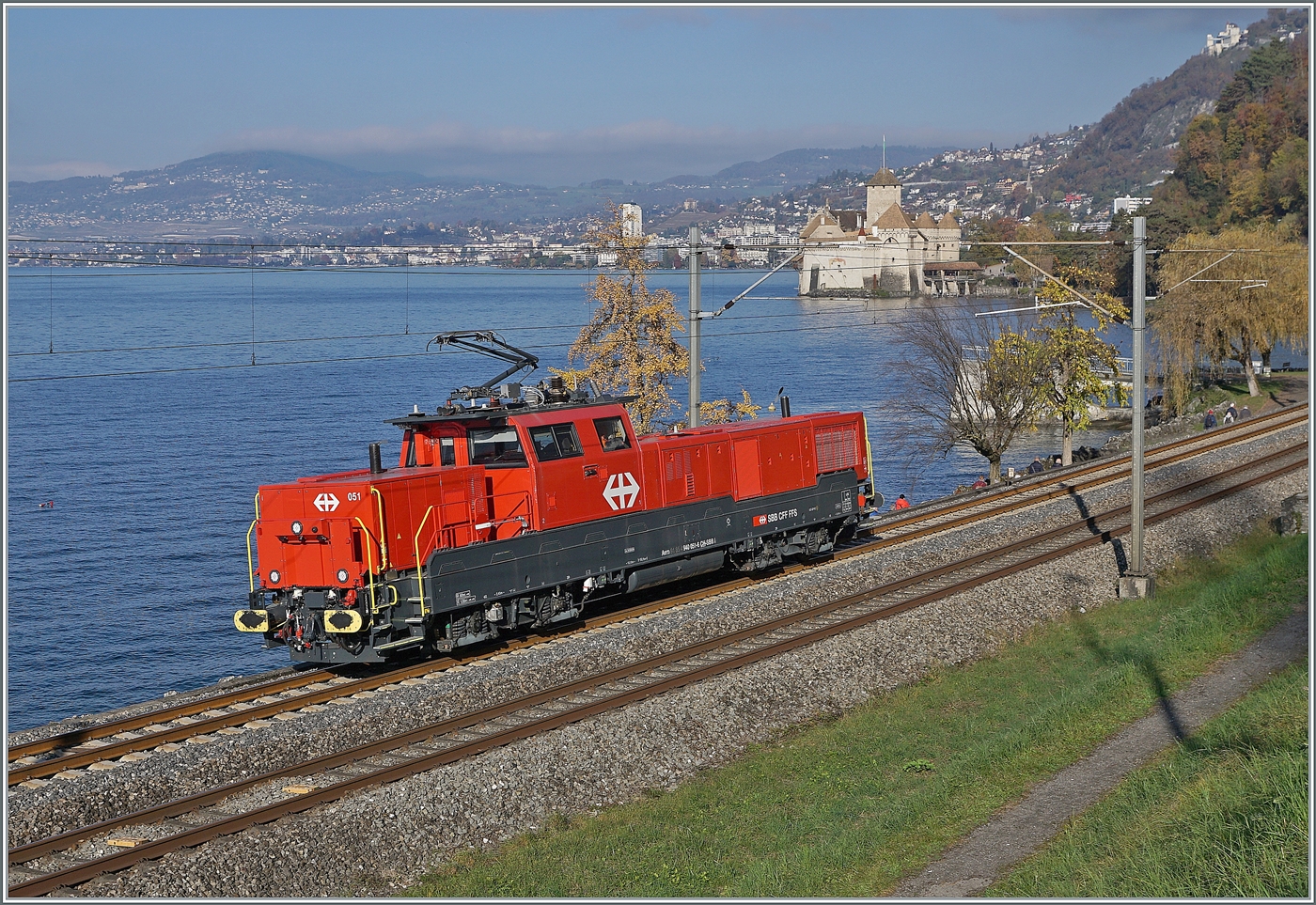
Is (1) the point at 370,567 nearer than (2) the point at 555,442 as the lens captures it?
Yes

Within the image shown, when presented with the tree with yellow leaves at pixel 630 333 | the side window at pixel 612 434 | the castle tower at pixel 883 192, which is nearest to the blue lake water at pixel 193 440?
the tree with yellow leaves at pixel 630 333

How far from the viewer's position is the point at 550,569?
18766 mm

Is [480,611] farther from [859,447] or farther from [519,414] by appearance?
[859,447]

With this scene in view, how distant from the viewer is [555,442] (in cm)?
1902

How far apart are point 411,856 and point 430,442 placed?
27.1 feet

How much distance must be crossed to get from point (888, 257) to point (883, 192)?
35195 mm

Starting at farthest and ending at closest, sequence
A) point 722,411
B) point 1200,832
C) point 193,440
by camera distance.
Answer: point 193,440
point 722,411
point 1200,832

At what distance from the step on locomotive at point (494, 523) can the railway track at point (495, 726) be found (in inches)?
66.9

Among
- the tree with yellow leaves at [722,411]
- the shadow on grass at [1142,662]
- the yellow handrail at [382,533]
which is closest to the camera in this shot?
the shadow on grass at [1142,662]

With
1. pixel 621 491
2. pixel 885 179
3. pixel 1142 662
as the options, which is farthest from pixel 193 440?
pixel 885 179

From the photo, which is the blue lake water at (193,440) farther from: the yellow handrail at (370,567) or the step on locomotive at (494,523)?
the yellow handrail at (370,567)

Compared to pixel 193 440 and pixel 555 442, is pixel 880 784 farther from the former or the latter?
pixel 193 440

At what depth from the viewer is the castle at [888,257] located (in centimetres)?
15725

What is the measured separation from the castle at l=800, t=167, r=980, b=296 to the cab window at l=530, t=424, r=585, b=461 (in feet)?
430
